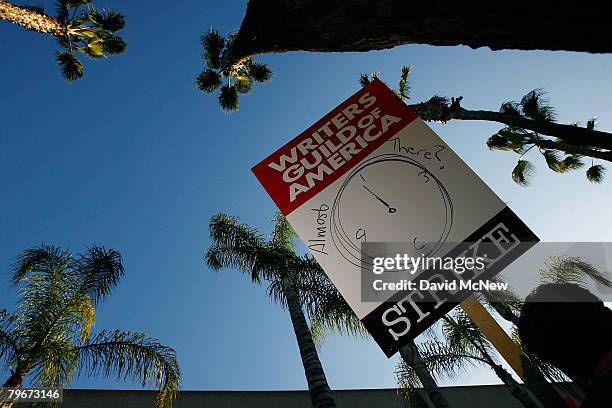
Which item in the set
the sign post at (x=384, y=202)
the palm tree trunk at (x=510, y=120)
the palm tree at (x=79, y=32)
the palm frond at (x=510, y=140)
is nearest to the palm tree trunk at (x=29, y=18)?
the palm tree at (x=79, y=32)

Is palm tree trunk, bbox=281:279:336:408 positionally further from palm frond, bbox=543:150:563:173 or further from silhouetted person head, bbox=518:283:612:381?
palm frond, bbox=543:150:563:173

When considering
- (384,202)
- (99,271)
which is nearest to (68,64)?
(99,271)

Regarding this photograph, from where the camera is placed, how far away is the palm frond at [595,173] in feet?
52.7

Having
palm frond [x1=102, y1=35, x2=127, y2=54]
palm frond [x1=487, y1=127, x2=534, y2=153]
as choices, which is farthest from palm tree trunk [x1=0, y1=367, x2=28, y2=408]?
palm frond [x1=487, y1=127, x2=534, y2=153]

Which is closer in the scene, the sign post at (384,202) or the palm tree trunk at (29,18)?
the sign post at (384,202)

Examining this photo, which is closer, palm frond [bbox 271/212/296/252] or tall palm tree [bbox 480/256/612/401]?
tall palm tree [bbox 480/256/612/401]

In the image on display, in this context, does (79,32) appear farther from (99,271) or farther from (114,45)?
(99,271)

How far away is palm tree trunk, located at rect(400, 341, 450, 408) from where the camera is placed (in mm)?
8953

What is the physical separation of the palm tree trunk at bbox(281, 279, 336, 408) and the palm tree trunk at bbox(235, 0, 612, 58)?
23.3 feet

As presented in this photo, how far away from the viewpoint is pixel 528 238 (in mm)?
2807

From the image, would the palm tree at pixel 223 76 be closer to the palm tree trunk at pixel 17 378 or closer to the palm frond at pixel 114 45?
the palm frond at pixel 114 45

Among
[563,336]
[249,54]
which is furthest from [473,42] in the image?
[249,54]

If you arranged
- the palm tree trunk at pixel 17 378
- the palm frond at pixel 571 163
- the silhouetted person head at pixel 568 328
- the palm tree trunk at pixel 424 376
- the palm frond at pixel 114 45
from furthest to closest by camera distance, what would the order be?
the palm frond at pixel 571 163, the palm frond at pixel 114 45, the palm tree trunk at pixel 424 376, the palm tree trunk at pixel 17 378, the silhouetted person head at pixel 568 328

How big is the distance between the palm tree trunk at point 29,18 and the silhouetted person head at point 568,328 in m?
11.1
